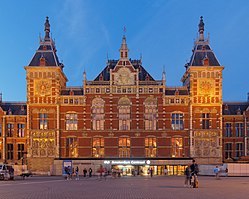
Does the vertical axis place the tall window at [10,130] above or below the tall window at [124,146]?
above

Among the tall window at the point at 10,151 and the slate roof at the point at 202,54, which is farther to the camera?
the tall window at the point at 10,151

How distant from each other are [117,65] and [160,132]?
11.7 metres

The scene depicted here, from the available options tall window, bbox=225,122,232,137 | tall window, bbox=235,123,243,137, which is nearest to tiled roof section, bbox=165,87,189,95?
tall window, bbox=225,122,232,137

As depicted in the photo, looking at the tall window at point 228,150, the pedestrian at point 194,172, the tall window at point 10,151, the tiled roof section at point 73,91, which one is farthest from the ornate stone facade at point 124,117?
the pedestrian at point 194,172

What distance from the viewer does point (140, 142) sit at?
66062 millimetres

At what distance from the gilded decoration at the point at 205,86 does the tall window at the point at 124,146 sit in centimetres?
1281

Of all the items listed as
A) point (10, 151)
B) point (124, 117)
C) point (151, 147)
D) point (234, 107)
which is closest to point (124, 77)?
point (124, 117)

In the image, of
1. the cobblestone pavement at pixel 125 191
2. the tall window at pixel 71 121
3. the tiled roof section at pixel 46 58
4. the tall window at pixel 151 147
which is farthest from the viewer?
the tiled roof section at pixel 46 58

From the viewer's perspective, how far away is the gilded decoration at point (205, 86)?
65.4 metres

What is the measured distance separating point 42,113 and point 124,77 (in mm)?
13131

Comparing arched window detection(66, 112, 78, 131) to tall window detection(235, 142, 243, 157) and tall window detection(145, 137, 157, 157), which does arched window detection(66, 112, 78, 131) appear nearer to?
tall window detection(145, 137, 157, 157)

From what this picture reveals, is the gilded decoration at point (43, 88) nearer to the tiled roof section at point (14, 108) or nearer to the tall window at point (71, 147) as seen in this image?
the tiled roof section at point (14, 108)

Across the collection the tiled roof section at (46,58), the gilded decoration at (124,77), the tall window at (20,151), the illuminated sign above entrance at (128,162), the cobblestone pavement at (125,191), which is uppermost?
the tiled roof section at (46,58)

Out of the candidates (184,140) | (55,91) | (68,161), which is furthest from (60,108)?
(184,140)
